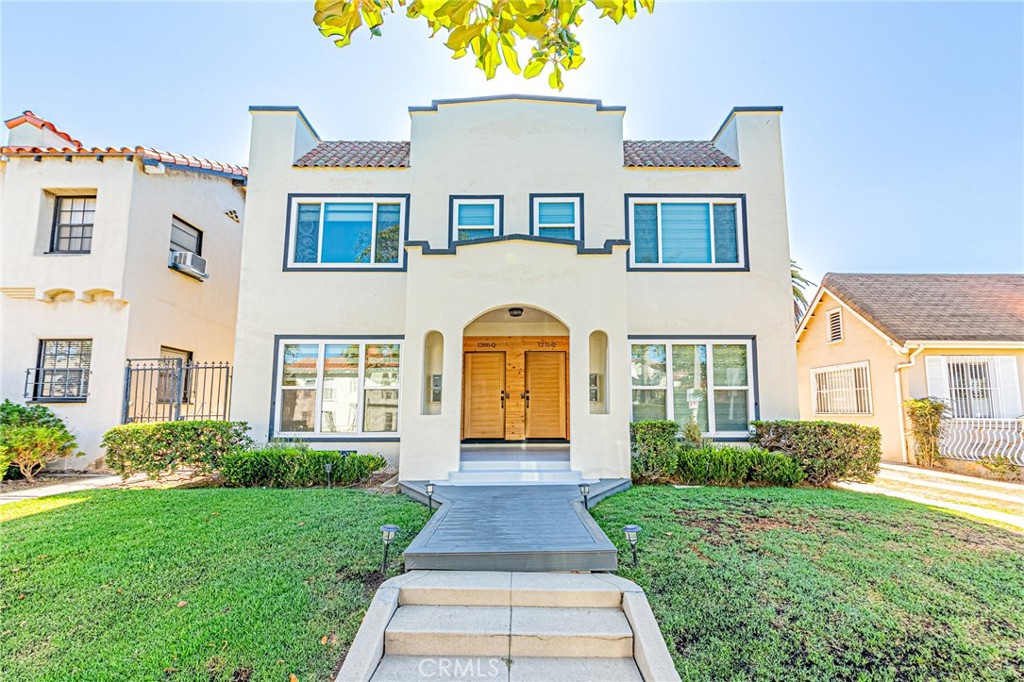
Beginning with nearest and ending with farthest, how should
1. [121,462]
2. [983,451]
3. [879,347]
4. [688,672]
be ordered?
[688,672]
[121,462]
[983,451]
[879,347]

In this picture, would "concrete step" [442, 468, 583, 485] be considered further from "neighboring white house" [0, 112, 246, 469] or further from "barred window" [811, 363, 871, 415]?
"barred window" [811, 363, 871, 415]

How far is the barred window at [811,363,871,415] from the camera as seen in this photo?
1573cm

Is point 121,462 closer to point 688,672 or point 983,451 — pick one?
point 688,672

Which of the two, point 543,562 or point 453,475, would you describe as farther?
point 453,475

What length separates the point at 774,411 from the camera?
10.8m

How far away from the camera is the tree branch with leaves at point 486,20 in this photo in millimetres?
2457

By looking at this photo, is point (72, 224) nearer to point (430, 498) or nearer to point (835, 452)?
point (430, 498)

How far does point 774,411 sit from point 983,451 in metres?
6.75

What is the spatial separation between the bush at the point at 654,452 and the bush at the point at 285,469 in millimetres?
5572

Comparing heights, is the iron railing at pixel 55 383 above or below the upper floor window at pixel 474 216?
below

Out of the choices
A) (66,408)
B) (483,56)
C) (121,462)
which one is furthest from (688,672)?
(66,408)

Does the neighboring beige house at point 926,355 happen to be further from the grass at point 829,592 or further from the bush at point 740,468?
the grass at point 829,592

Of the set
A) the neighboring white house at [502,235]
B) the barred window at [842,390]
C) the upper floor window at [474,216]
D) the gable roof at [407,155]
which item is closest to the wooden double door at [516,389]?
the neighboring white house at [502,235]

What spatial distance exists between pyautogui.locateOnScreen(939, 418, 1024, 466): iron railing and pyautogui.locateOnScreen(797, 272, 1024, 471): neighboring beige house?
0.02 metres
